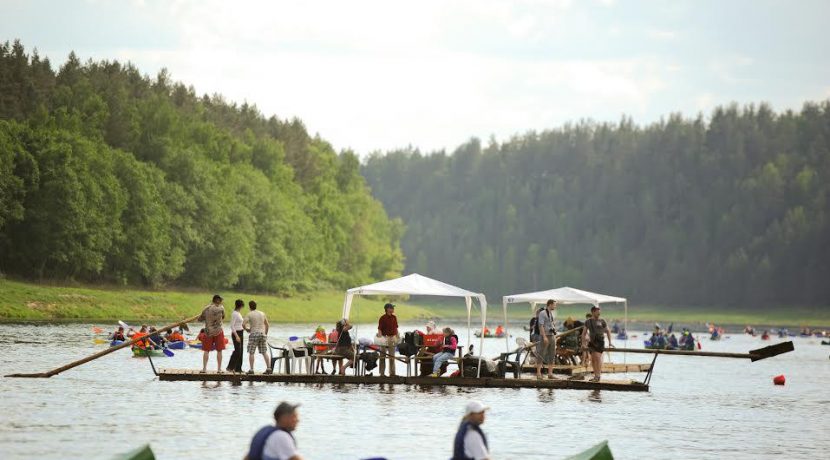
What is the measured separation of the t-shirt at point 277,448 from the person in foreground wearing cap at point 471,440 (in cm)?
244

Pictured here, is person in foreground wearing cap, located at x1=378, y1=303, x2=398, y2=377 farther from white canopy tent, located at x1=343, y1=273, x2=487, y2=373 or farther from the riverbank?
the riverbank

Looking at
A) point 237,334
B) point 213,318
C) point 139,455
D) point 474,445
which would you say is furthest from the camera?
point 237,334

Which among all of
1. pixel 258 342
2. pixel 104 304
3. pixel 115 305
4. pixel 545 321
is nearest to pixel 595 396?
pixel 545 321

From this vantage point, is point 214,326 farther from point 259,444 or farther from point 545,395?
point 259,444

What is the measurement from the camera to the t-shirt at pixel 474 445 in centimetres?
1848

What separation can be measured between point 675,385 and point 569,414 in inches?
679

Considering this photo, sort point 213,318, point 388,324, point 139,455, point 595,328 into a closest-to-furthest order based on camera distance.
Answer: point 139,455 → point 213,318 → point 595,328 → point 388,324

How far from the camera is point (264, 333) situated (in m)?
43.6

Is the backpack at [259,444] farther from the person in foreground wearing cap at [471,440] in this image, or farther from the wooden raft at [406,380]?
the wooden raft at [406,380]

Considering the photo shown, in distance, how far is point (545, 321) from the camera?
4428 centimetres

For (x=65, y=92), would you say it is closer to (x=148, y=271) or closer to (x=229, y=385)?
(x=148, y=271)

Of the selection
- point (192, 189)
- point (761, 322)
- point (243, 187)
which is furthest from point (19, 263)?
point (761, 322)

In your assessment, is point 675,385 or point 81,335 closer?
point 675,385

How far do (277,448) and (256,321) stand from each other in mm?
25698
